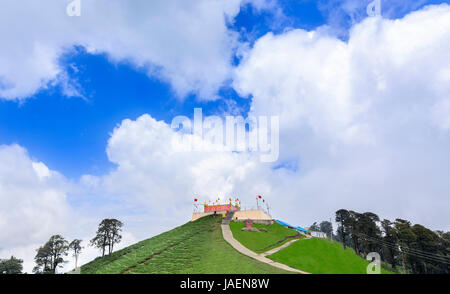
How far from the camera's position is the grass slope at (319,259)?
30.1 m

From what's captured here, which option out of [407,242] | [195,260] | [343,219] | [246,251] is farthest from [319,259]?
[343,219]

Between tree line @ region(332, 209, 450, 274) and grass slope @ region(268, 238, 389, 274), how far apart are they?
31175mm

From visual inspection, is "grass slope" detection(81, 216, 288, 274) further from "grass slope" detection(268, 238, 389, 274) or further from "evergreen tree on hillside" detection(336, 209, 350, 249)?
"evergreen tree on hillside" detection(336, 209, 350, 249)

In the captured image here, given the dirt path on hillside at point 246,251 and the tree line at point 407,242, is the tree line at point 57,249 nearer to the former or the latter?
the dirt path on hillside at point 246,251

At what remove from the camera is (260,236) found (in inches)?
1780

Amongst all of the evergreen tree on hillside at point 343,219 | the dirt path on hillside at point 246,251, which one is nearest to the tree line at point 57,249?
the dirt path on hillside at point 246,251

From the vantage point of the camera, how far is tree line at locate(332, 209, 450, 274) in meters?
56.3

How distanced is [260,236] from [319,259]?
1374 cm

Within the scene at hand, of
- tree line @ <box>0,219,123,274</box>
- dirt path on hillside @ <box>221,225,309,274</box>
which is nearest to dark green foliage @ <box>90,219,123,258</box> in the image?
tree line @ <box>0,219,123,274</box>

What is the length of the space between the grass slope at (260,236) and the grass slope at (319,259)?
3.77 m
